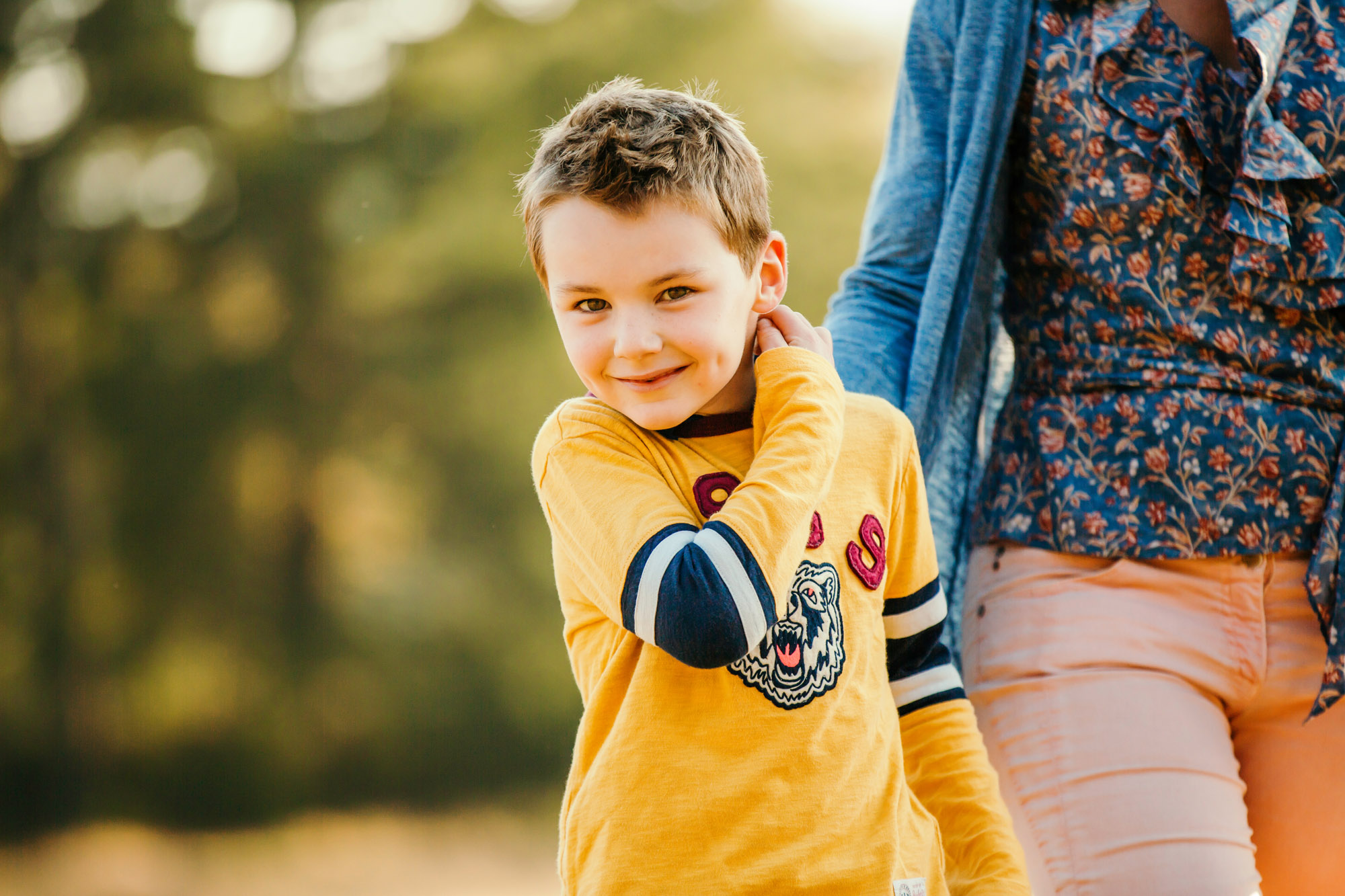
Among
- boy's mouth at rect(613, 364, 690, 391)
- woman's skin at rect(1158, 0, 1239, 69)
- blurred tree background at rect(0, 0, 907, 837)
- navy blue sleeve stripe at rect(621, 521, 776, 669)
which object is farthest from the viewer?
blurred tree background at rect(0, 0, 907, 837)

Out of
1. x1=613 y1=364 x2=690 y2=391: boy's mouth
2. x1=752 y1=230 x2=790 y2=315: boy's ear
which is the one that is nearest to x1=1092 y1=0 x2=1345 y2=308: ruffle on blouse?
x1=752 y1=230 x2=790 y2=315: boy's ear

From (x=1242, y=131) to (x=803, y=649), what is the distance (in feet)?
3.00

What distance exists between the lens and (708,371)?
48.1 inches

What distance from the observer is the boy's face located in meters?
1.17

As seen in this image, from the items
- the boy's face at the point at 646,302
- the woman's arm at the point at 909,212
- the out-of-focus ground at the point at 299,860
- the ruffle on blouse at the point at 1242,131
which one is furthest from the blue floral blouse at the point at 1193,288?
the out-of-focus ground at the point at 299,860

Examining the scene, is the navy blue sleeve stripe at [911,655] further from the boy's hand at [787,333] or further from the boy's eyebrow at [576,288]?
the boy's eyebrow at [576,288]

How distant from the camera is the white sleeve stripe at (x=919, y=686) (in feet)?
4.49

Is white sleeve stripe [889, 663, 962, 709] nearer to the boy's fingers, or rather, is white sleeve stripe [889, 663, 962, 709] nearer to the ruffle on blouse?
the boy's fingers

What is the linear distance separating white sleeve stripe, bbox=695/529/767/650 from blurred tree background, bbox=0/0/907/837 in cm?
822

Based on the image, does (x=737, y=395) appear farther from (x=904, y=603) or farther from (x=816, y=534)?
(x=904, y=603)

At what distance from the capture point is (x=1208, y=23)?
162cm

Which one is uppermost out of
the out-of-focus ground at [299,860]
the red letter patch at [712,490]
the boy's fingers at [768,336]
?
the boy's fingers at [768,336]

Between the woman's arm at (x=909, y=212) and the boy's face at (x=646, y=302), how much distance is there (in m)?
0.47

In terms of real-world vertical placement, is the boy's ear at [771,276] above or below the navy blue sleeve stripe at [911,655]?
above
